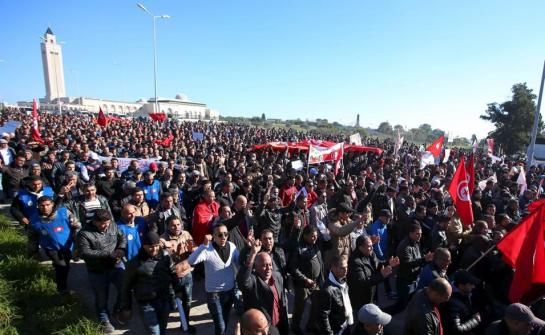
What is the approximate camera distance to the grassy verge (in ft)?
14.2

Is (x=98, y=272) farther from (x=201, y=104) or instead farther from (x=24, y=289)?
(x=201, y=104)

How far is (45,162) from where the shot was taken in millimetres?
8406

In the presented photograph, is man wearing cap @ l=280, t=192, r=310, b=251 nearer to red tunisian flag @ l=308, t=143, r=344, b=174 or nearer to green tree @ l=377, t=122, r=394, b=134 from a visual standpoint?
red tunisian flag @ l=308, t=143, r=344, b=174

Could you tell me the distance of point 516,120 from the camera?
105ft

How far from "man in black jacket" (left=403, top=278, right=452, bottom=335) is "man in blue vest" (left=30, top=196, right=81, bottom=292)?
4543mm

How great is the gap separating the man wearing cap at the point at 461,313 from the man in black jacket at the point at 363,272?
2.63 ft

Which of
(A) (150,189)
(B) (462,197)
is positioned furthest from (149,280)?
(B) (462,197)

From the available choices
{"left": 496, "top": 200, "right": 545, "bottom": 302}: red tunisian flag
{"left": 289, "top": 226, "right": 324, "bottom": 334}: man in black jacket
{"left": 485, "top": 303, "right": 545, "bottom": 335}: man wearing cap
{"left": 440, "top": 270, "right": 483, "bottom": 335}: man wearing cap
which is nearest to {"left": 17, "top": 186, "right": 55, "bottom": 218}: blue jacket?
{"left": 289, "top": 226, "right": 324, "bottom": 334}: man in black jacket

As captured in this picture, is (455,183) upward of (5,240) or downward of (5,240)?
upward

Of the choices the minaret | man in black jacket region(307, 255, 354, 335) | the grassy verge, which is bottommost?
the grassy verge

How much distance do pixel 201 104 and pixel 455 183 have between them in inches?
4388

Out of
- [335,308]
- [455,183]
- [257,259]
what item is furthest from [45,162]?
[455,183]

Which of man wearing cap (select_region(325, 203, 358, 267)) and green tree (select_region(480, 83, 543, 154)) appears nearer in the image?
man wearing cap (select_region(325, 203, 358, 267))

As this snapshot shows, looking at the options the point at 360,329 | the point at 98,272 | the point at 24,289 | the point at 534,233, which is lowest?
the point at 24,289
